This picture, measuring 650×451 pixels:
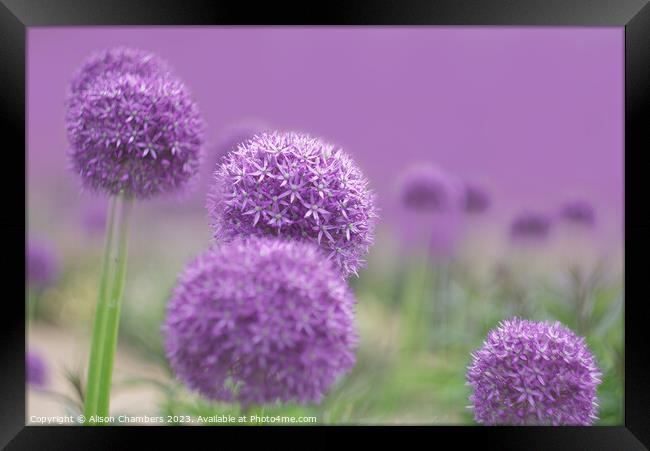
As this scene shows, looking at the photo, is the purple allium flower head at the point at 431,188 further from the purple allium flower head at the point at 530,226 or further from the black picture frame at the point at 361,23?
the black picture frame at the point at 361,23

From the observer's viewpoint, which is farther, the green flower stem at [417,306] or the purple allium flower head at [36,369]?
the green flower stem at [417,306]

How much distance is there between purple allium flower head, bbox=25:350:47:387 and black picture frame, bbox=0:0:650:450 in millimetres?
801

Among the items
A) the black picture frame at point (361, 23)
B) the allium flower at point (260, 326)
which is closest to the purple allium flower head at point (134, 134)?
the allium flower at point (260, 326)

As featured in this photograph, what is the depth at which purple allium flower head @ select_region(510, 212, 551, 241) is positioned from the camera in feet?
15.7

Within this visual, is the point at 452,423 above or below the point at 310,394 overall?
below

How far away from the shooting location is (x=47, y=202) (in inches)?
171

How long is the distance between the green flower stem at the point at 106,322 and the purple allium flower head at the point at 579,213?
125 inches

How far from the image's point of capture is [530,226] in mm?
4844

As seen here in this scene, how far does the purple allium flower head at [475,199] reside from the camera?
5.08 meters

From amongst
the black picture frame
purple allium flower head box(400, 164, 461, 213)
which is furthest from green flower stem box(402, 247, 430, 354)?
the black picture frame

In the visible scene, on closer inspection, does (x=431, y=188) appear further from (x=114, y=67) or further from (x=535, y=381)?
(x=114, y=67)

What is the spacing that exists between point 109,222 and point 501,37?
9.64ft

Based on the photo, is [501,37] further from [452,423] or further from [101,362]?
[101,362]

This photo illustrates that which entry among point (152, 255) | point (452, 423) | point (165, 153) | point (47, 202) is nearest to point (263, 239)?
point (165, 153)
